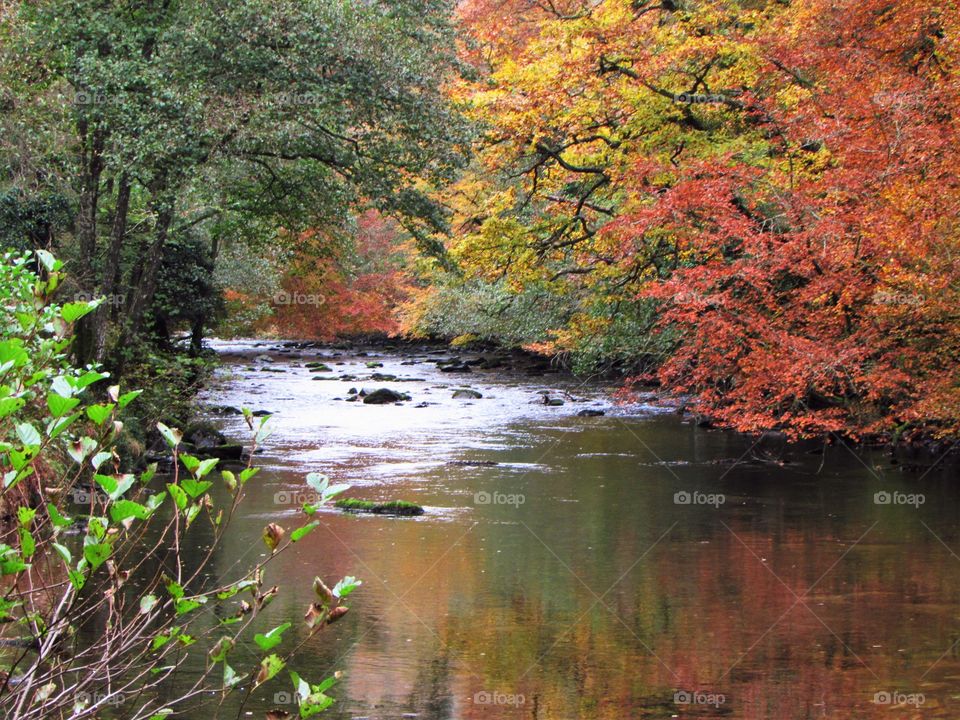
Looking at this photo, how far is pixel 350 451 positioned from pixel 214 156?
580cm

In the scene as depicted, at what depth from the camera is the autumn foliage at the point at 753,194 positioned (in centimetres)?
1455

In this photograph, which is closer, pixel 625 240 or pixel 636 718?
pixel 636 718

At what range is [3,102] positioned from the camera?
17.4 metres

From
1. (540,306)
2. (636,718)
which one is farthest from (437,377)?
(636,718)

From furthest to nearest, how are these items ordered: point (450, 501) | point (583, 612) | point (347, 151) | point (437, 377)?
point (437, 377), point (347, 151), point (450, 501), point (583, 612)

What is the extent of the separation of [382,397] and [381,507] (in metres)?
14.8

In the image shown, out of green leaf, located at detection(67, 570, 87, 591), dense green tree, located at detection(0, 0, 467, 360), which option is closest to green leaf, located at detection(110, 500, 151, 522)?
green leaf, located at detection(67, 570, 87, 591)

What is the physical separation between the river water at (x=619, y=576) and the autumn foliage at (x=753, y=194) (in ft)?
5.10

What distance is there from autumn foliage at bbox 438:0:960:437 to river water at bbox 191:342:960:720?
5.10ft

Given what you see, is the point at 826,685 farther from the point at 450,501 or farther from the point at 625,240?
the point at 625,240

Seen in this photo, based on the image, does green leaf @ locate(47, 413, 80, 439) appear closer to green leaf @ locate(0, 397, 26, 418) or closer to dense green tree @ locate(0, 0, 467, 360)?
green leaf @ locate(0, 397, 26, 418)

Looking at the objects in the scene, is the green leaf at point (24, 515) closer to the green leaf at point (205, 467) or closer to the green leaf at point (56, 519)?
the green leaf at point (56, 519)

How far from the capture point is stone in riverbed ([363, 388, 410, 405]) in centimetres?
2894

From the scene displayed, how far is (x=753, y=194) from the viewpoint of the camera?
1786 cm
